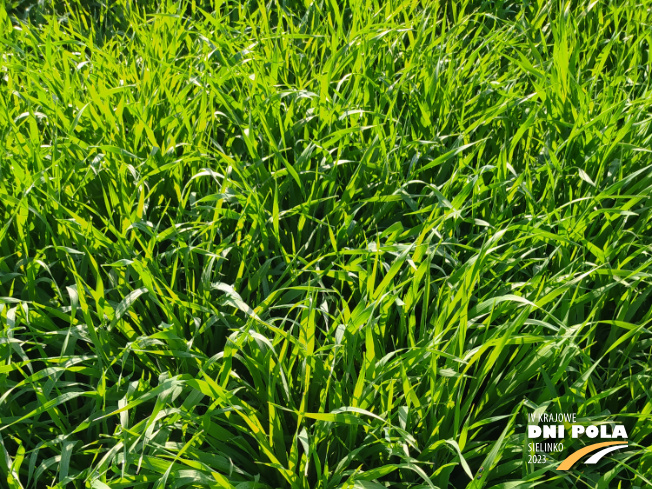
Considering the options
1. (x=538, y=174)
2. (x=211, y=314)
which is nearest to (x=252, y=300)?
(x=211, y=314)

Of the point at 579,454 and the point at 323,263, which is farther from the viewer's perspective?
the point at 323,263

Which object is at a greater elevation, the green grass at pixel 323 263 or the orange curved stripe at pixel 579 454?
the green grass at pixel 323 263

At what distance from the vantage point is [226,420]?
1.31 m

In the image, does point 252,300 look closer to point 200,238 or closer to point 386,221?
point 200,238

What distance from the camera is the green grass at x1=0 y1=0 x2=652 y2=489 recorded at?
123cm

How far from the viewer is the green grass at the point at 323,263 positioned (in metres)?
1.23

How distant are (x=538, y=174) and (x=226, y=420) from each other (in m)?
1.02

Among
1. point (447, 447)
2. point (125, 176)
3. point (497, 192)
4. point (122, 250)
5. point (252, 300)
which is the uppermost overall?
point (125, 176)

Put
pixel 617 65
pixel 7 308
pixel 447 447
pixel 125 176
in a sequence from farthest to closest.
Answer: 1. pixel 617 65
2. pixel 125 176
3. pixel 7 308
4. pixel 447 447

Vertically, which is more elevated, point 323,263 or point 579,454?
point 323,263

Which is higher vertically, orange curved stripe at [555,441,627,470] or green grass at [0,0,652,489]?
green grass at [0,0,652,489]

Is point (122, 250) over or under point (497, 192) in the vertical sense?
over

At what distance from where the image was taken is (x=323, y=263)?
1665mm

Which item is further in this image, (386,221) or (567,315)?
(386,221)
